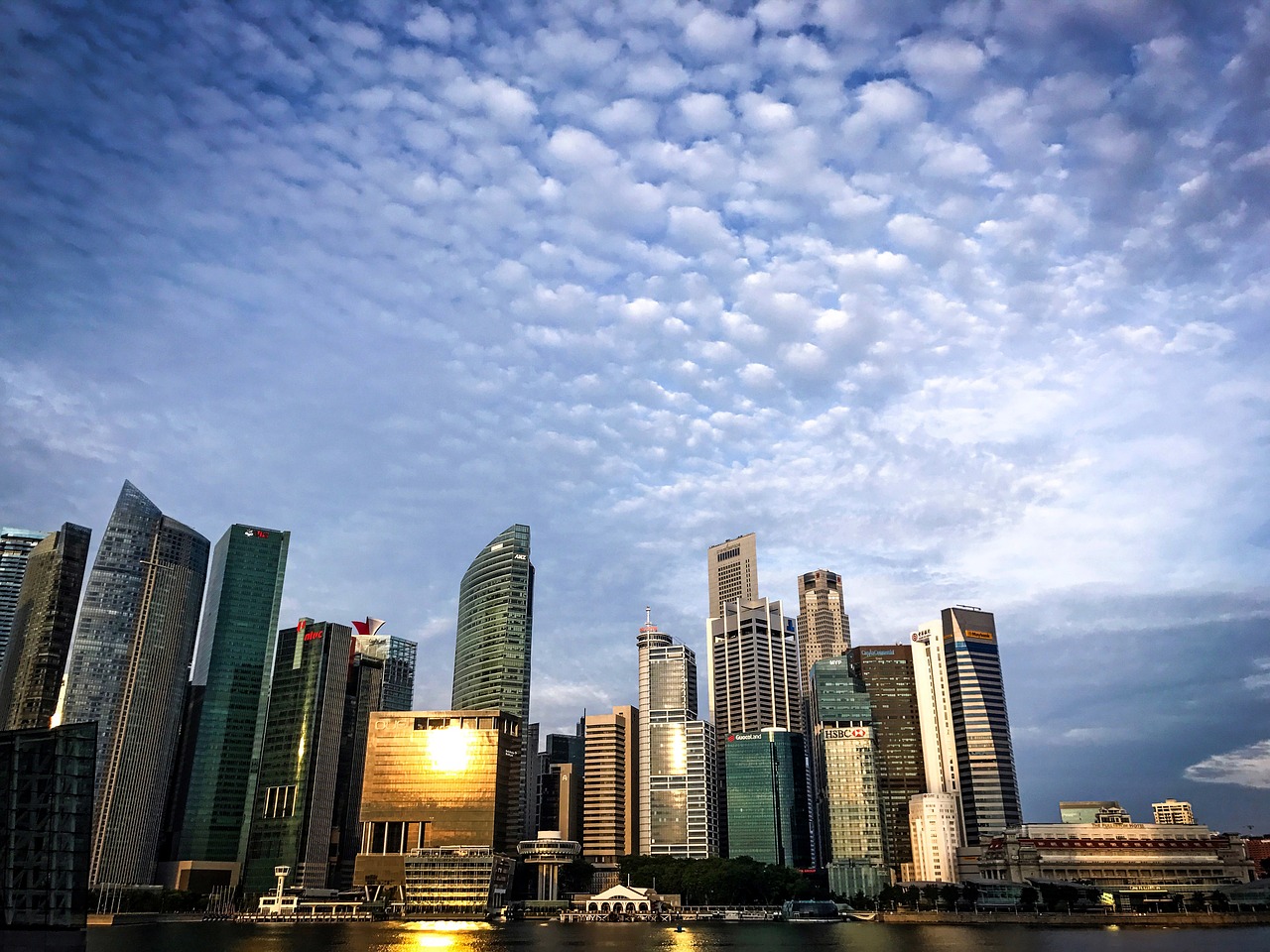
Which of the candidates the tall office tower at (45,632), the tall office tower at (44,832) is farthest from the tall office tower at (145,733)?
the tall office tower at (44,832)

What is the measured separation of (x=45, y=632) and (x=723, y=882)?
144 metres

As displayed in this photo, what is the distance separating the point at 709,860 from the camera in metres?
178

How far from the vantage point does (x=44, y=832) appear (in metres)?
52.4

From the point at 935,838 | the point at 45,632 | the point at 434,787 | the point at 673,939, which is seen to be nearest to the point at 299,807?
the point at 434,787

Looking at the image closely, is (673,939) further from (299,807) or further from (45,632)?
(45,632)

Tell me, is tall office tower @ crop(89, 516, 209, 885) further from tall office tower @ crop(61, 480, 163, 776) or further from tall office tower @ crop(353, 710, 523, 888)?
tall office tower @ crop(353, 710, 523, 888)

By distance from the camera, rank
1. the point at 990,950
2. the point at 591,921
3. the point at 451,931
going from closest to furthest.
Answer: the point at 990,950 < the point at 451,931 < the point at 591,921

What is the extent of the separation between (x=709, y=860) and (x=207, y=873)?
10227cm

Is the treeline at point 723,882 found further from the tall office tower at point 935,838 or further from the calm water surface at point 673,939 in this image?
the calm water surface at point 673,939

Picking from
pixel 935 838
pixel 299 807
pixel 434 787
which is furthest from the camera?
pixel 299 807

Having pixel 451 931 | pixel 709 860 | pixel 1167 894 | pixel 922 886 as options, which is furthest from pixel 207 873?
pixel 1167 894

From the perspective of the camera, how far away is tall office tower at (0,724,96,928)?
169 feet

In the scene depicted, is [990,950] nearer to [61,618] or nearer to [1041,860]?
[1041,860]

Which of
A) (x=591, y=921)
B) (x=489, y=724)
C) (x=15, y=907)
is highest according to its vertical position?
(x=489, y=724)
